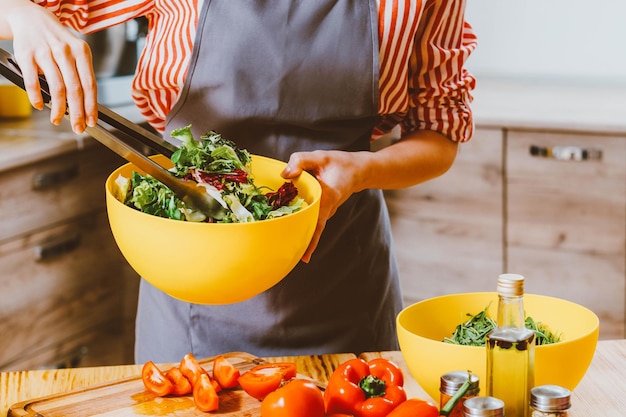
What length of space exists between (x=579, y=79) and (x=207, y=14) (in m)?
2.09

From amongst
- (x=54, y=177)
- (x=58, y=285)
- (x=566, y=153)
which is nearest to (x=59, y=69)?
(x=54, y=177)

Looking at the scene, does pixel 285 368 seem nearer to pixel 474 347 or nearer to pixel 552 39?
pixel 474 347

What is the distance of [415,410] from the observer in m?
0.99

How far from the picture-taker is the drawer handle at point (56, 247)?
232 centimetres

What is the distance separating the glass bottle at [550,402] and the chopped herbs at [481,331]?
178mm

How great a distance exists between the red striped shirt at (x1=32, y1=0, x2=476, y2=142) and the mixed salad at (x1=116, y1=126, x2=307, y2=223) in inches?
8.4

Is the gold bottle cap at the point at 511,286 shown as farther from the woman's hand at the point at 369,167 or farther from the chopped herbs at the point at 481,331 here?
the woman's hand at the point at 369,167

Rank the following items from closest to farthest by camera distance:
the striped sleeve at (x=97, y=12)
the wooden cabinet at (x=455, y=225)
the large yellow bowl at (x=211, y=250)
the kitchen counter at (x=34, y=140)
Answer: the large yellow bowl at (x=211, y=250), the striped sleeve at (x=97, y=12), the kitchen counter at (x=34, y=140), the wooden cabinet at (x=455, y=225)

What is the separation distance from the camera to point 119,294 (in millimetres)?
2639

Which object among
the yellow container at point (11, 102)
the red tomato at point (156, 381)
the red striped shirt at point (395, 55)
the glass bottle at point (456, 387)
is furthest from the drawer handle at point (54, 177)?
the glass bottle at point (456, 387)

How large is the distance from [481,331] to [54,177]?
150 cm

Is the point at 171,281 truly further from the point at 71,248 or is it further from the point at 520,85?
the point at 520,85

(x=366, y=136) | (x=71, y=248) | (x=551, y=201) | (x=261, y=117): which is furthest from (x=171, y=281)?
(x=551, y=201)

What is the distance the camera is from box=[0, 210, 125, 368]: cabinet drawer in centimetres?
225
